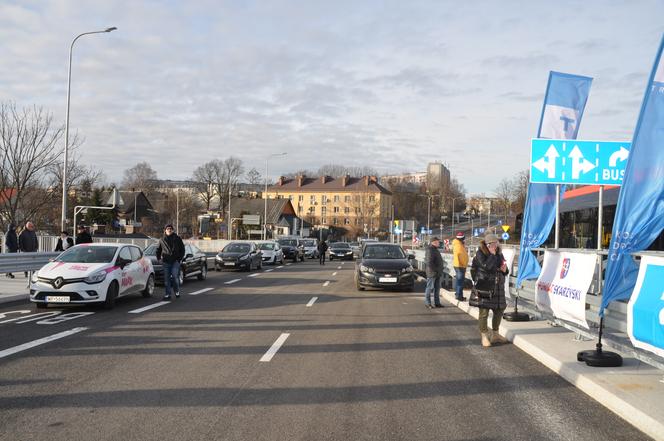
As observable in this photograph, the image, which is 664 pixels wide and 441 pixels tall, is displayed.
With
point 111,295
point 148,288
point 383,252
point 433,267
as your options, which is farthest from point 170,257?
point 383,252

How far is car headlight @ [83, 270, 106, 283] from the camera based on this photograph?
1232 cm

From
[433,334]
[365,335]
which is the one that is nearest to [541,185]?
[433,334]

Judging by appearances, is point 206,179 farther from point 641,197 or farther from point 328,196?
point 641,197

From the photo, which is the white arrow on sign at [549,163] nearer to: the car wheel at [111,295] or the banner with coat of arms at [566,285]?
the banner with coat of arms at [566,285]

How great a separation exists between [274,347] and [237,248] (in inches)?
815

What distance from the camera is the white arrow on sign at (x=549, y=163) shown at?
483 inches

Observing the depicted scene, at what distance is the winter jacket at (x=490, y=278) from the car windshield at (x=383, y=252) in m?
10.6

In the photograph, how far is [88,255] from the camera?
13.5 m

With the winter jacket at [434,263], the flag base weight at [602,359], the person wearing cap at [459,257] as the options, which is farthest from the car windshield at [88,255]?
the flag base weight at [602,359]

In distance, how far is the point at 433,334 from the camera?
33.9ft

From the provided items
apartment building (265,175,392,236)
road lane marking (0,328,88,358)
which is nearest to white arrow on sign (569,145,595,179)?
road lane marking (0,328,88,358)

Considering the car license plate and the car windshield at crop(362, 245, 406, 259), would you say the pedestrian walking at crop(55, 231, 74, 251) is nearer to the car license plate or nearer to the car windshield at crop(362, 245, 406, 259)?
the car license plate

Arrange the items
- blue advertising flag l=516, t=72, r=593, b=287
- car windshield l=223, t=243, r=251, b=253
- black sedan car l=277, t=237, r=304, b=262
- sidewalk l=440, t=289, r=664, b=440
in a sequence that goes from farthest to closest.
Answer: black sedan car l=277, t=237, r=304, b=262
car windshield l=223, t=243, r=251, b=253
blue advertising flag l=516, t=72, r=593, b=287
sidewalk l=440, t=289, r=664, b=440

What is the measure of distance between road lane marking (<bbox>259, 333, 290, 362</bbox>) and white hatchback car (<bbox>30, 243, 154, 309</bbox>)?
491cm
